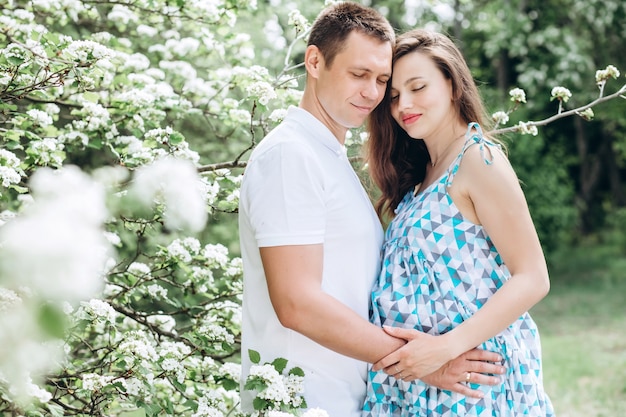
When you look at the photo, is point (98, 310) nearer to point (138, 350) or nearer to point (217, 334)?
point (138, 350)

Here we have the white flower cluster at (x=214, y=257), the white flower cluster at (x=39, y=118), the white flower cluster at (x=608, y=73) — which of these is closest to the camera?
the white flower cluster at (x=39, y=118)

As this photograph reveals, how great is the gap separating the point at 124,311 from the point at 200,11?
1.51 m

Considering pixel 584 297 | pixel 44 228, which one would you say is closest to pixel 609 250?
pixel 584 297

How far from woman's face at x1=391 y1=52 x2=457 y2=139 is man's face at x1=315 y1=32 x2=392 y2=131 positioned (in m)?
0.09

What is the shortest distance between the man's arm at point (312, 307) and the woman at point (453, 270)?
104mm

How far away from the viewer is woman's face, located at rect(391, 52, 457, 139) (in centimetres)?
282

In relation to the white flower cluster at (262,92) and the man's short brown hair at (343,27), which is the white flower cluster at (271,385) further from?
the white flower cluster at (262,92)

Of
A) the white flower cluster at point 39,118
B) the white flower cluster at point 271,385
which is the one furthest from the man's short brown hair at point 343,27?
the white flower cluster at point 39,118

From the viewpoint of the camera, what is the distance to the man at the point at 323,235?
231 cm

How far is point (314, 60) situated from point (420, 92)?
413mm

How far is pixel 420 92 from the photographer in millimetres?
2834

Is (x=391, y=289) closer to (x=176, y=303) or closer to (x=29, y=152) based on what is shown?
(x=176, y=303)

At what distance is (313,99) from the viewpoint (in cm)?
279

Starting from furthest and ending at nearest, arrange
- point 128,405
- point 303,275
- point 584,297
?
point 584,297, point 128,405, point 303,275
